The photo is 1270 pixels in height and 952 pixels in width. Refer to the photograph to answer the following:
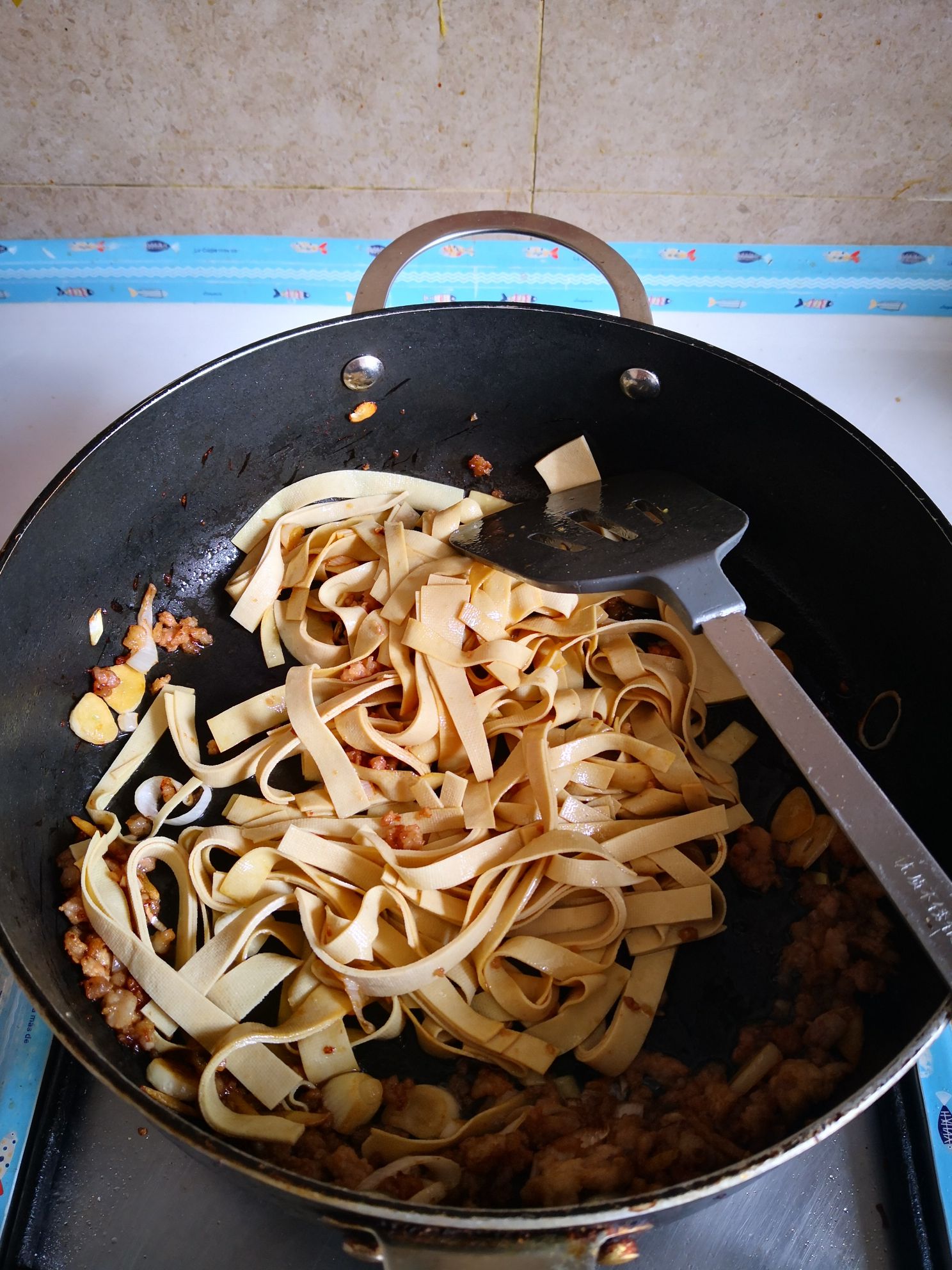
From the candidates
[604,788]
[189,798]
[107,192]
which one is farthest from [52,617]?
[107,192]

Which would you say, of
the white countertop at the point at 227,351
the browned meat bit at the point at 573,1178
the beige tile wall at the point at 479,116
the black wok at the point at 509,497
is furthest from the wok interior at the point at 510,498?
the beige tile wall at the point at 479,116

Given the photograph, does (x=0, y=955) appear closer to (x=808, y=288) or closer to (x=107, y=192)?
(x=107, y=192)

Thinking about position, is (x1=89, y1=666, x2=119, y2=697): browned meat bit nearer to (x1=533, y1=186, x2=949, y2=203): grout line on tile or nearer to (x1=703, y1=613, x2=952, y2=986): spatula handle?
(x1=703, y1=613, x2=952, y2=986): spatula handle

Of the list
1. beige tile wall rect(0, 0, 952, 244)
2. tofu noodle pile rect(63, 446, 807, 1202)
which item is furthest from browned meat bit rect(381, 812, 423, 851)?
beige tile wall rect(0, 0, 952, 244)

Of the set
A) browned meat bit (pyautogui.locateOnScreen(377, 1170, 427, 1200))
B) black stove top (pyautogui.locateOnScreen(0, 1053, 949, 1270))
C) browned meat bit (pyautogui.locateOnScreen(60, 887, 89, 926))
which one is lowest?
black stove top (pyautogui.locateOnScreen(0, 1053, 949, 1270))

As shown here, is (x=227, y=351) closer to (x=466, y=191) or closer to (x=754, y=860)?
(x=466, y=191)

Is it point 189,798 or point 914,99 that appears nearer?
point 189,798

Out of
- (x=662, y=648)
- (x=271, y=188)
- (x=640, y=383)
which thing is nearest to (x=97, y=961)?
(x=662, y=648)
